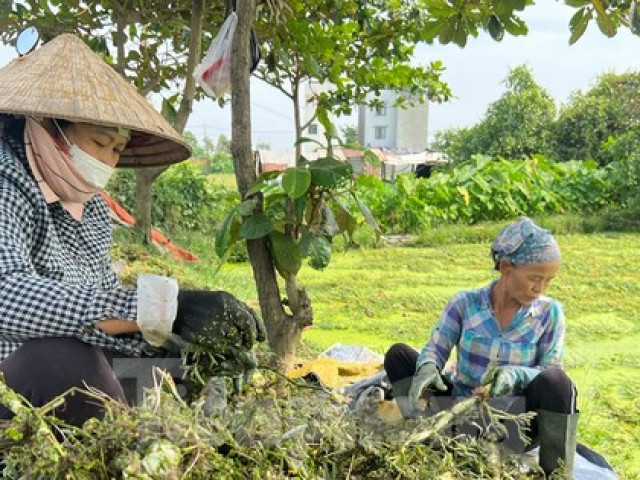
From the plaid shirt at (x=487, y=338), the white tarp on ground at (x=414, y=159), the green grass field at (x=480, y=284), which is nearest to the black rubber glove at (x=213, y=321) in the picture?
the plaid shirt at (x=487, y=338)

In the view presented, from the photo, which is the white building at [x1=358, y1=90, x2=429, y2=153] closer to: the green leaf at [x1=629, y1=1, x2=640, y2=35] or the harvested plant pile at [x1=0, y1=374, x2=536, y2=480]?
the green leaf at [x1=629, y1=1, x2=640, y2=35]

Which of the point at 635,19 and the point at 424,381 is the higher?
the point at 635,19

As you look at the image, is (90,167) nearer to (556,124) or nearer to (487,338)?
(487,338)

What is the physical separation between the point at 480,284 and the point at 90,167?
5084mm

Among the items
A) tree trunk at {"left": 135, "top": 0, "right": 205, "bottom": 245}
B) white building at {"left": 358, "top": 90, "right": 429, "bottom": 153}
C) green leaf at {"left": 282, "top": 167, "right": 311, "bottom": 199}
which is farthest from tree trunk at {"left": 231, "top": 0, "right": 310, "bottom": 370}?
white building at {"left": 358, "top": 90, "right": 429, "bottom": 153}

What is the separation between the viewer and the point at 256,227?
2543 millimetres

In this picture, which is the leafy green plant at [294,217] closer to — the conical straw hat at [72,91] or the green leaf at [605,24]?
the conical straw hat at [72,91]

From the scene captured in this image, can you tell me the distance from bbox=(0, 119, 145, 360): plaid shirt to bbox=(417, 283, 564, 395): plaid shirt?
39.3 inches

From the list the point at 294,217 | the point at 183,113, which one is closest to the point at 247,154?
the point at 294,217

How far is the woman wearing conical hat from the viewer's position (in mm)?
1521

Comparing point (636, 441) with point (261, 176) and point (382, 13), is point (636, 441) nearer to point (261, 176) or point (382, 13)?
point (261, 176)

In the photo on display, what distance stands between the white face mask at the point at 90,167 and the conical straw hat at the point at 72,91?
0.09 meters

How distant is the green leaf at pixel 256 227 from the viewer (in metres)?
2.53

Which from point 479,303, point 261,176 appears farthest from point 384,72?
point 479,303
